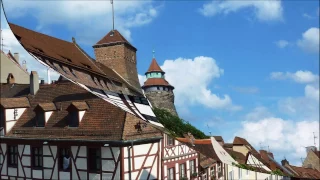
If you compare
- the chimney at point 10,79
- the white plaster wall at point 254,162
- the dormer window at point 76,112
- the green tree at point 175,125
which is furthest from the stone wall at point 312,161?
the chimney at point 10,79

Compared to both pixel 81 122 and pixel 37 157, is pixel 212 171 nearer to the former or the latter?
pixel 81 122

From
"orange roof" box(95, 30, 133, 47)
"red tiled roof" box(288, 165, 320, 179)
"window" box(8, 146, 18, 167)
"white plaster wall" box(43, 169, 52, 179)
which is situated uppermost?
"orange roof" box(95, 30, 133, 47)

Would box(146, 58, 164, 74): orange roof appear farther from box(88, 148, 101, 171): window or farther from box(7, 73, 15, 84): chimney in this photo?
box(88, 148, 101, 171): window

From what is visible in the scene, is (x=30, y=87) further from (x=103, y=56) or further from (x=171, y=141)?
(x=171, y=141)

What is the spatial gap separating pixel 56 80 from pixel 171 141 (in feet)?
1.57

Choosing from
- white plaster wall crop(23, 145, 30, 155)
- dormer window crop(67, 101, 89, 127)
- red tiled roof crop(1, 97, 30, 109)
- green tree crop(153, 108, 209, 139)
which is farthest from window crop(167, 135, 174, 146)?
white plaster wall crop(23, 145, 30, 155)

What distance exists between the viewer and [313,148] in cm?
96

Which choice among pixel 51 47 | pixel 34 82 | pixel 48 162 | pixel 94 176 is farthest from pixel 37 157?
pixel 51 47

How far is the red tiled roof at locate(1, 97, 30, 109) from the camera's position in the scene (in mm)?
1210

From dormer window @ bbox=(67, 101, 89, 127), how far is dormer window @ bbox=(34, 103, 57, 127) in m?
0.07

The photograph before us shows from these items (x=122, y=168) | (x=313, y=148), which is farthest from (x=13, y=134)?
(x=313, y=148)

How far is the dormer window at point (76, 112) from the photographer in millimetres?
1173

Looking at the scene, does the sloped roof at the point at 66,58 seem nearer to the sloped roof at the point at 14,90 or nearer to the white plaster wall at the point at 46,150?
the sloped roof at the point at 14,90

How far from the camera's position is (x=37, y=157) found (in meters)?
1.46
